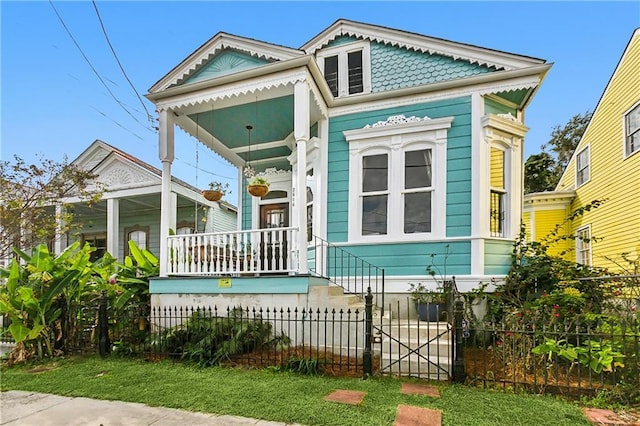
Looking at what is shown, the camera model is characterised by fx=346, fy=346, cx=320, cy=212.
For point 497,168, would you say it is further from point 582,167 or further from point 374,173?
point 582,167

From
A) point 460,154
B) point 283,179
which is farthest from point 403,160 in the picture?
point 283,179

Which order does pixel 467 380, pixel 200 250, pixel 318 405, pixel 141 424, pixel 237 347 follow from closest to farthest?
pixel 141 424 < pixel 318 405 < pixel 467 380 < pixel 237 347 < pixel 200 250

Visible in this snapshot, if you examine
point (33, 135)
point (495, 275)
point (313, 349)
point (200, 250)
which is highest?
point (33, 135)

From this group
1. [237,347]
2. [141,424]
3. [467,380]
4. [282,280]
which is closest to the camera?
[141,424]

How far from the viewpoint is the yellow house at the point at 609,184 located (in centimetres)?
1007

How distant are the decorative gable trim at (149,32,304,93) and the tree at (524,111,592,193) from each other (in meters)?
24.9

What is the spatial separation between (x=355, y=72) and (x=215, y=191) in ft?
13.5

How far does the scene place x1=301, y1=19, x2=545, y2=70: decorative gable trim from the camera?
21.7 feet

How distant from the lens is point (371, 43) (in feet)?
25.5

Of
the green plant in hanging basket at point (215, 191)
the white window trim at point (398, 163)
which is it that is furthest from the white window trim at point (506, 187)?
the green plant in hanging basket at point (215, 191)

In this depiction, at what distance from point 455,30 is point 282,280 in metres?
8.23

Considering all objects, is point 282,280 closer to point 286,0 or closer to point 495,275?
point 495,275

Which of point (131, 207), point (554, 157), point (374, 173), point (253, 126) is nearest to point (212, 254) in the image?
point (253, 126)

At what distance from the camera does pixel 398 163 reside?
23.3ft
